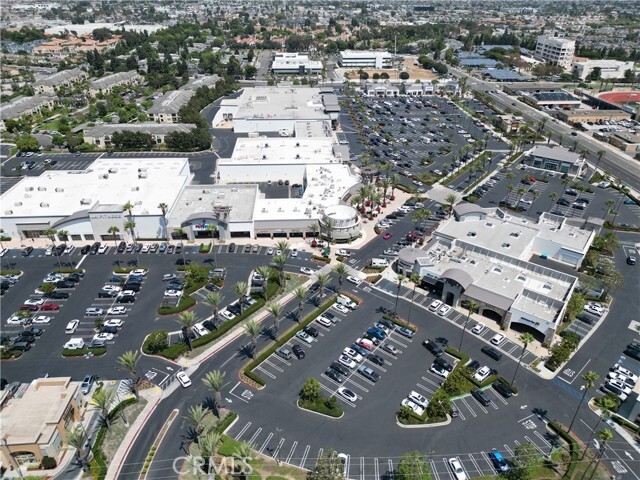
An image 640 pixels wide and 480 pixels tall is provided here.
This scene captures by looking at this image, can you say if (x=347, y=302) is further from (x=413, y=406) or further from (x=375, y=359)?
(x=413, y=406)

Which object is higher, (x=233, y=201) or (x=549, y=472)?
(x=233, y=201)

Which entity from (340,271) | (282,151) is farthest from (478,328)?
(282,151)

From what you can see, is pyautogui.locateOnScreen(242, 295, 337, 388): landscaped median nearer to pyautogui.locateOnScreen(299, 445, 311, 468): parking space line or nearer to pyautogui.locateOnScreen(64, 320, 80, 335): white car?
pyautogui.locateOnScreen(299, 445, 311, 468): parking space line

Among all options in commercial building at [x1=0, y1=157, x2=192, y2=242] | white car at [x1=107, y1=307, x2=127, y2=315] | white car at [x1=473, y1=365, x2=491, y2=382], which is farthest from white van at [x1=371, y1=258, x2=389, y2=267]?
commercial building at [x1=0, y1=157, x2=192, y2=242]

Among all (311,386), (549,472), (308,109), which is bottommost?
(549,472)

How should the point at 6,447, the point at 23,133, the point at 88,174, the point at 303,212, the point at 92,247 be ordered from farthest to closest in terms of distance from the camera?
1. the point at 23,133
2. the point at 88,174
3. the point at 303,212
4. the point at 92,247
5. the point at 6,447

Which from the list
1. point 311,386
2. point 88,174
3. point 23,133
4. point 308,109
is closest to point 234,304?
point 311,386

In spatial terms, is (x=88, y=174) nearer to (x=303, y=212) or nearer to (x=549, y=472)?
(x=303, y=212)
